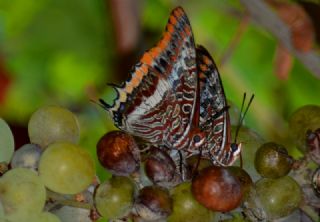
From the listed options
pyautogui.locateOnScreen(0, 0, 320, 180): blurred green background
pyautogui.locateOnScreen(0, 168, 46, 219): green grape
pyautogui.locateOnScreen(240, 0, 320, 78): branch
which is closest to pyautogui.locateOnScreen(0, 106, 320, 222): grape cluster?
pyautogui.locateOnScreen(0, 168, 46, 219): green grape

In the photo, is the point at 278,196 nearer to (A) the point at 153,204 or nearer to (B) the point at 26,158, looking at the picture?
(A) the point at 153,204

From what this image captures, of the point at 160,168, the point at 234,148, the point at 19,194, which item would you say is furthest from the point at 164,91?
the point at 19,194

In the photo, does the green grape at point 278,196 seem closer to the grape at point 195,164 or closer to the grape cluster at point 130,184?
the grape cluster at point 130,184

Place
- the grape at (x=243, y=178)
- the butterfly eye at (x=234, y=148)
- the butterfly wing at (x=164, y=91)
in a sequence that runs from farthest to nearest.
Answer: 1. the butterfly wing at (x=164, y=91)
2. the butterfly eye at (x=234, y=148)
3. the grape at (x=243, y=178)

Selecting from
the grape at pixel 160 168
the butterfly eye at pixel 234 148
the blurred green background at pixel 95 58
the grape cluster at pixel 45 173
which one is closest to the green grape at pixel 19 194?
the grape cluster at pixel 45 173

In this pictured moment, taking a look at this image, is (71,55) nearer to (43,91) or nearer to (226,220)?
(43,91)

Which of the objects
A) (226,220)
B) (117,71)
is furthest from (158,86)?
(117,71)
